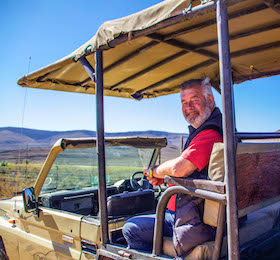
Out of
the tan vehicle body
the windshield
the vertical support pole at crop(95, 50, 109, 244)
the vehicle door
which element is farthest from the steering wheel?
the vertical support pole at crop(95, 50, 109, 244)

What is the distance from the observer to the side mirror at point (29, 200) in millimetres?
3264

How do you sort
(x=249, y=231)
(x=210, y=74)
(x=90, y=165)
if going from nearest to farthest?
(x=249, y=231) < (x=210, y=74) < (x=90, y=165)

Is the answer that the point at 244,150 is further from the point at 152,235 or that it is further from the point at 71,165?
the point at 71,165

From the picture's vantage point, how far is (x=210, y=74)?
3.73 m

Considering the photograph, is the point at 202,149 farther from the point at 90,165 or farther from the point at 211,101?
the point at 90,165

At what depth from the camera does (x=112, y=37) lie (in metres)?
2.27

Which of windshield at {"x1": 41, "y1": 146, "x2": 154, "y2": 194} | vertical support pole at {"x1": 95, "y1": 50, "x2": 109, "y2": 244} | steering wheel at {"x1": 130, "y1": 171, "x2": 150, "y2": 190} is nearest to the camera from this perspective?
vertical support pole at {"x1": 95, "y1": 50, "x2": 109, "y2": 244}

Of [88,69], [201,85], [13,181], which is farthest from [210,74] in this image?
[13,181]

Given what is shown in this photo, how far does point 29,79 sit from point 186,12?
2369mm

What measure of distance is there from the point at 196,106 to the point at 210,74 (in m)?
1.35

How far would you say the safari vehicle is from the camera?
Answer: 1620 millimetres

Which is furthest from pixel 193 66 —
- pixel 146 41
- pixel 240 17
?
pixel 240 17

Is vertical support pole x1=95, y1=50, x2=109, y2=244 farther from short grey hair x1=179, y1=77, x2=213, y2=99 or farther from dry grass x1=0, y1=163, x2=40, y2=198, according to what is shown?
dry grass x1=0, y1=163, x2=40, y2=198

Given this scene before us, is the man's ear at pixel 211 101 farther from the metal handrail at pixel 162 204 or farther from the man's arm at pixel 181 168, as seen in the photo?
the metal handrail at pixel 162 204
